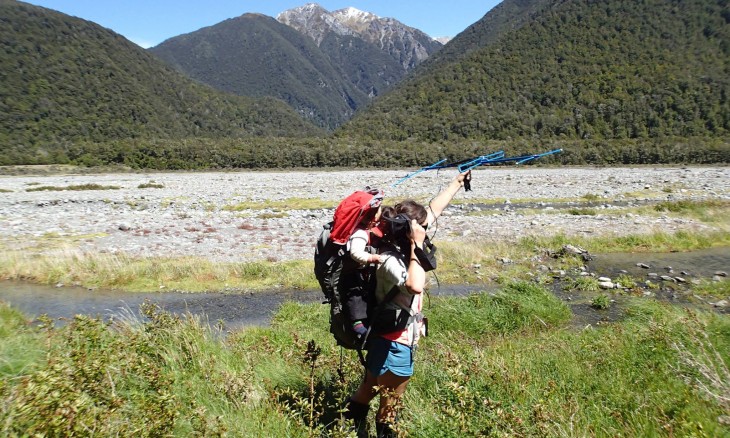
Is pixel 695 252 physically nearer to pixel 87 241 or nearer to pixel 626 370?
pixel 626 370

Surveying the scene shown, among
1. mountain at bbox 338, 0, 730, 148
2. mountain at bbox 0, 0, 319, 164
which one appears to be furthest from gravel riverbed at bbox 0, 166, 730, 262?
mountain at bbox 0, 0, 319, 164

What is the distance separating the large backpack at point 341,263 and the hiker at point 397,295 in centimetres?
17

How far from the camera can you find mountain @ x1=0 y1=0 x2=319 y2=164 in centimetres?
9231

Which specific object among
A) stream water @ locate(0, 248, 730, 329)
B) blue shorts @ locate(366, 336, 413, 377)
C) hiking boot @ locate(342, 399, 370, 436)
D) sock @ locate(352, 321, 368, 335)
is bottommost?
stream water @ locate(0, 248, 730, 329)

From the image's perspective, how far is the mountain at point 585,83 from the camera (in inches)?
3270

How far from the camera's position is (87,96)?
360ft

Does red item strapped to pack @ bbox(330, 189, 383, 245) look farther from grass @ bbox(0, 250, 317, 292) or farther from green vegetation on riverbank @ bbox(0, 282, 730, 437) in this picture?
grass @ bbox(0, 250, 317, 292)

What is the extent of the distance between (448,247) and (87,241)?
13831mm

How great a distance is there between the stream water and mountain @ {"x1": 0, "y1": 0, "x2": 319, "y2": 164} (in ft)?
233

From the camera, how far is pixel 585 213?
23125 mm

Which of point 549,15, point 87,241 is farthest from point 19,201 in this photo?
point 549,15

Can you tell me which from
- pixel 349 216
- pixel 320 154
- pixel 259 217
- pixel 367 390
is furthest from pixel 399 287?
pixel 320 154

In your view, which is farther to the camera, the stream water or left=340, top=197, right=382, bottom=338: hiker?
the stream water

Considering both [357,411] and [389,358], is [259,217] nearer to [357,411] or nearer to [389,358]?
[357,411]
